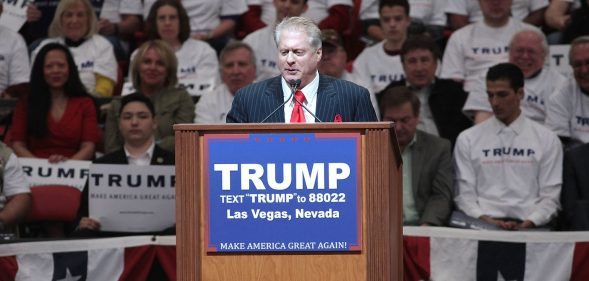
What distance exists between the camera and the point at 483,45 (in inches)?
432

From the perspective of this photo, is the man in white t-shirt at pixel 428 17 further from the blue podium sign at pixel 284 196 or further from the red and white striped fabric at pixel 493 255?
the blue podium sign at pixel 284 196

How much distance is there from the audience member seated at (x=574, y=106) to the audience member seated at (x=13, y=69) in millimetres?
4669

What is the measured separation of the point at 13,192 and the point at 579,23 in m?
5.19

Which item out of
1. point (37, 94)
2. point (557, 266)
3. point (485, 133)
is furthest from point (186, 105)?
point (557, 266)

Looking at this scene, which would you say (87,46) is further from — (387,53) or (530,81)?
(530,81)

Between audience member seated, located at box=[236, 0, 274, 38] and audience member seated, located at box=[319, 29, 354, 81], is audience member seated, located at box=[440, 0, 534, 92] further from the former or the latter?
audience member seated, located at box=[236, 0, 274, 38]

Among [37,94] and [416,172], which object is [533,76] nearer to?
[416,172]

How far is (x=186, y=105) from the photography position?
10.1m

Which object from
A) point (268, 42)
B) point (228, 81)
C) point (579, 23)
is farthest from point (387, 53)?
point (579, 23)

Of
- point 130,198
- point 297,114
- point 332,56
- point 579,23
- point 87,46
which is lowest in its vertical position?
point 130,198

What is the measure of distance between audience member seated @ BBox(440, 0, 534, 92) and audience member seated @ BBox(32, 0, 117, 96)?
2.96 metres

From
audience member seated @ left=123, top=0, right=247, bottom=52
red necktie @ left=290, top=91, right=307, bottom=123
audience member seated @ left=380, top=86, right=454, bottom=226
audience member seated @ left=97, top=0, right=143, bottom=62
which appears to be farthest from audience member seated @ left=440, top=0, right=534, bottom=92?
red necktie @ left=290, top=91, right=307, bottom=123

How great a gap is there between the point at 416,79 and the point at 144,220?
8.87 ft

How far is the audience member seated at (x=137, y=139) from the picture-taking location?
29.5 feet
